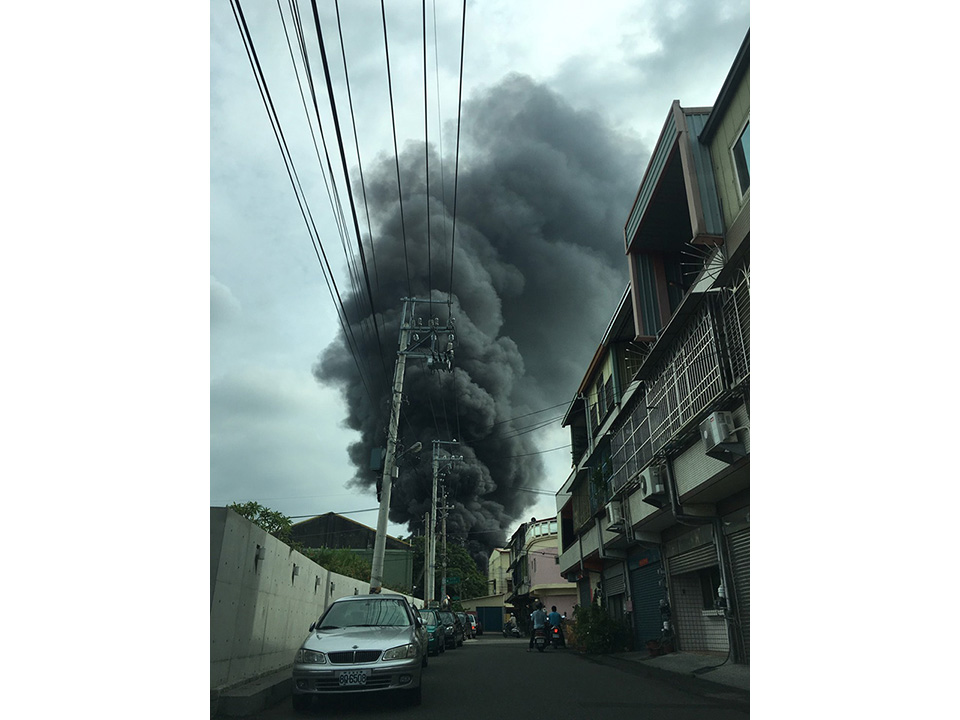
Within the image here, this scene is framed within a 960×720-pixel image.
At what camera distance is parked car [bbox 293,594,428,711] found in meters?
6.32

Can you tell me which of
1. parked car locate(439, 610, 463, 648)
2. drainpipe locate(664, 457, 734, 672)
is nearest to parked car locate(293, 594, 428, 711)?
drainpipe locate(664, 457, 734, 672)

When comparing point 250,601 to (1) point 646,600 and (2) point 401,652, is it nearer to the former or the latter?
(2) point 401,652

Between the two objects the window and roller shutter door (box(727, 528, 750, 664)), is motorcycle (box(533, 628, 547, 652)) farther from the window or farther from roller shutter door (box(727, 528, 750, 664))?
the window

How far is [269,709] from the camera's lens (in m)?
6.81

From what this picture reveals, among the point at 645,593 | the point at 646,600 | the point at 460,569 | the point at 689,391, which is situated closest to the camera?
the point at 689,391

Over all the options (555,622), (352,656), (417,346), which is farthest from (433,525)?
(352,656)

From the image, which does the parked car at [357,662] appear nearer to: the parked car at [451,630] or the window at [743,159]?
the window at [743,159]

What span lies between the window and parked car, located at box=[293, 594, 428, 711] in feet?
22.3

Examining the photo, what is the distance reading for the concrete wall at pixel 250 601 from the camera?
20.6 feet

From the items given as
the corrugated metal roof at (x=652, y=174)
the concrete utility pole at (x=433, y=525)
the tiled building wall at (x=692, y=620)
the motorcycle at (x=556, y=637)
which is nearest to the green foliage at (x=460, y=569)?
the concrete utility pole at (x=433, y=525)

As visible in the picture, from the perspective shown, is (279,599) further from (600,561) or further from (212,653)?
(600,561)

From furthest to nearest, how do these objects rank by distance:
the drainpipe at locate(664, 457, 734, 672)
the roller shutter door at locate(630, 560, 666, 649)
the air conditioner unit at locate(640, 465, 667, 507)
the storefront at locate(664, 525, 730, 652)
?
the roller shutter door at locate(630, 560, 666, 649) < the storefront at locate(664, 525, 730, 652) < the air conditioner unit at locate(640, 465, 667, 507) < the drainpipe at locate(664, 457, 734, 672)

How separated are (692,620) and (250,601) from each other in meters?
8.75

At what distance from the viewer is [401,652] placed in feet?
21.8
